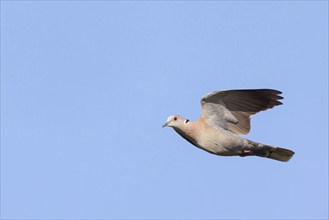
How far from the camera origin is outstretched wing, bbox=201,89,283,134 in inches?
979

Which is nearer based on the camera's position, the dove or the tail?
the dove

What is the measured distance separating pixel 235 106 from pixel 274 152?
1.11 meters

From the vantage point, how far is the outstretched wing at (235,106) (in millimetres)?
24875

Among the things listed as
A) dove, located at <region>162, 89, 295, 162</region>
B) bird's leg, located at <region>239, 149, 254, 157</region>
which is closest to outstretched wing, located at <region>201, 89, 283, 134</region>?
dove, located at <region>162, 89, 295, 162</region>

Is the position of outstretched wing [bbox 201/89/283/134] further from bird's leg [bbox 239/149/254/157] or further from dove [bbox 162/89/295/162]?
bird's leg [bbox 239/149/254/157]

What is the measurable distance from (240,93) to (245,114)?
0.49 m

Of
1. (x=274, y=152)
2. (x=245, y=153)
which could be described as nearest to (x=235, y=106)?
(x=245, y=153)

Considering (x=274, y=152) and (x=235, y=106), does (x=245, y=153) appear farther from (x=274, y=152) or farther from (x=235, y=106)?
(x=235, y=106)

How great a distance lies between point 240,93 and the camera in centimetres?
2495

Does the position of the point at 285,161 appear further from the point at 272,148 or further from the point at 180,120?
the point at 180,120

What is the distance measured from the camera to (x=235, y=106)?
25.2 m

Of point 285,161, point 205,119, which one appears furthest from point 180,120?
point 285,161

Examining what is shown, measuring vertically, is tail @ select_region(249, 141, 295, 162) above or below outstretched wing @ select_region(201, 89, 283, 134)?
below

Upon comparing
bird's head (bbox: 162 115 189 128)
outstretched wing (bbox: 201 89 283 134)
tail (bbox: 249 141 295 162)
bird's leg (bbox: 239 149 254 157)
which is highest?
outstretched wing (bbox: 201 89 283 134)
